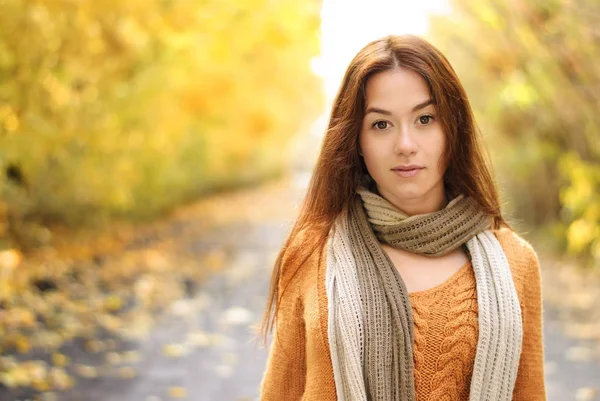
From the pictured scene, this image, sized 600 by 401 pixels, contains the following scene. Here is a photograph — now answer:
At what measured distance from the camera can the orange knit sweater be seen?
1847 millimetres

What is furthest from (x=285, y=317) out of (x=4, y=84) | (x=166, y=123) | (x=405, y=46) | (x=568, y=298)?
(x=166, y=123)

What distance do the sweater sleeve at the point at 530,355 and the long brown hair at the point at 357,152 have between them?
0.23m

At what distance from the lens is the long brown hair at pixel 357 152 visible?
6.15 feet

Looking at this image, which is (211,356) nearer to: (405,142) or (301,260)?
(301,260)

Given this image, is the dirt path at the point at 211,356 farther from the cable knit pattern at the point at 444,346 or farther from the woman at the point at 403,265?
the cable knit pattern at the point at 444,346

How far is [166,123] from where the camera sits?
10430 millimetres

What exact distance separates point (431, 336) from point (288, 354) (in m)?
0.37

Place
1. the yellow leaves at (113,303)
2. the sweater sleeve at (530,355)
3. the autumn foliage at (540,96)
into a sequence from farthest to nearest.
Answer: the yellow leaves at (113,303)
the autumn foliage at (540,96)
the sweater sleeve at (530,355)

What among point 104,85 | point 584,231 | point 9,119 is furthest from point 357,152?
point 104,85

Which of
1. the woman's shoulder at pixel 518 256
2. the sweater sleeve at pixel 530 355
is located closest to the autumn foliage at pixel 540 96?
the woman's shoulder at pixel 518 256

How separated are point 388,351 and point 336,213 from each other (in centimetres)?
41

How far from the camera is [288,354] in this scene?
1.97 m

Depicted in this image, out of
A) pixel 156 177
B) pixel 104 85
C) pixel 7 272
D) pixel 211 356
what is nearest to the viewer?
pixel 211 356

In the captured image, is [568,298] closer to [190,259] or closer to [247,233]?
[190,259]
